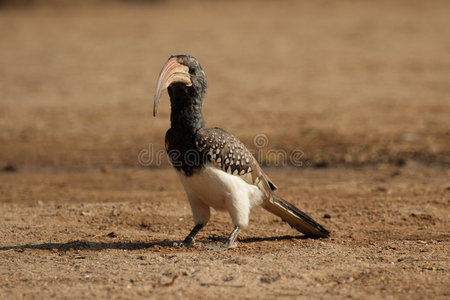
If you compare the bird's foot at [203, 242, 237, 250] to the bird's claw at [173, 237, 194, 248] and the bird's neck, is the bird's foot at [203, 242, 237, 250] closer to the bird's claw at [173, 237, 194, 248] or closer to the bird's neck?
the bird's claw at [173, 237, 194, 248]

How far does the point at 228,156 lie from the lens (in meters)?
6.00

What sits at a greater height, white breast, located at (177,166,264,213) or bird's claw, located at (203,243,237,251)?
white breast, located at (177,166,264,213)

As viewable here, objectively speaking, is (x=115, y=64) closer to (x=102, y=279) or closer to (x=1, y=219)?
(x=1, y=219)

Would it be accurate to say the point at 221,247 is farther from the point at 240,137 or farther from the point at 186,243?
the point at 240,137

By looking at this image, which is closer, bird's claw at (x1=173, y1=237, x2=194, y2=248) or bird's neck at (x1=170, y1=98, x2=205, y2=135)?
bird's neck at (x1=170, y1=98, x2=205, y2=135)

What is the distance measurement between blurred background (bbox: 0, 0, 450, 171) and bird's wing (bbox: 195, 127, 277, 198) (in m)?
4.38

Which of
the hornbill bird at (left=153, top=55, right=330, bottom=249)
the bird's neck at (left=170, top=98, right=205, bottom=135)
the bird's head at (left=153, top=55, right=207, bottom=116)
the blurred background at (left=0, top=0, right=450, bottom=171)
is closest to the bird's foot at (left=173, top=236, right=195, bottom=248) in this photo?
the hornbill bird at (left=153, top=55, right=330, bottom=249)

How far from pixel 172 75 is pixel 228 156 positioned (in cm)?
89

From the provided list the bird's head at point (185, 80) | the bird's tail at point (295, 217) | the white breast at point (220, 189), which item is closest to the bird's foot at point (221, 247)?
the white breast at point (220, 189)

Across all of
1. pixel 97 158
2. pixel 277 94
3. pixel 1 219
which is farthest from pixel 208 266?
pixel 277 94

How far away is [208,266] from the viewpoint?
5.58m

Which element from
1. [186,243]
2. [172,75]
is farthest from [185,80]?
[186,243]

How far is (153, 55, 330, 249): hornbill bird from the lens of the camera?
5.88 metres

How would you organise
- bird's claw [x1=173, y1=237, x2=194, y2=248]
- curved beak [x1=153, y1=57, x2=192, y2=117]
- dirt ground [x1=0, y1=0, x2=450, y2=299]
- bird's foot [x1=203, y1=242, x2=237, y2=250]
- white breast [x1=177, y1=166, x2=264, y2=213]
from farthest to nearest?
bird's claw [x1=173, y1=237, x2=194, y2=248] < bird's foot [x1=203, y1=242, x2=237, y2=250] < white breast [x1=177, y1=166, x2=264, y2=213] < curved beak [x1=153, y1=57, x2=192, y2=117] < dirt ground [x1=0, y1=0, x2=450, y2=299]
